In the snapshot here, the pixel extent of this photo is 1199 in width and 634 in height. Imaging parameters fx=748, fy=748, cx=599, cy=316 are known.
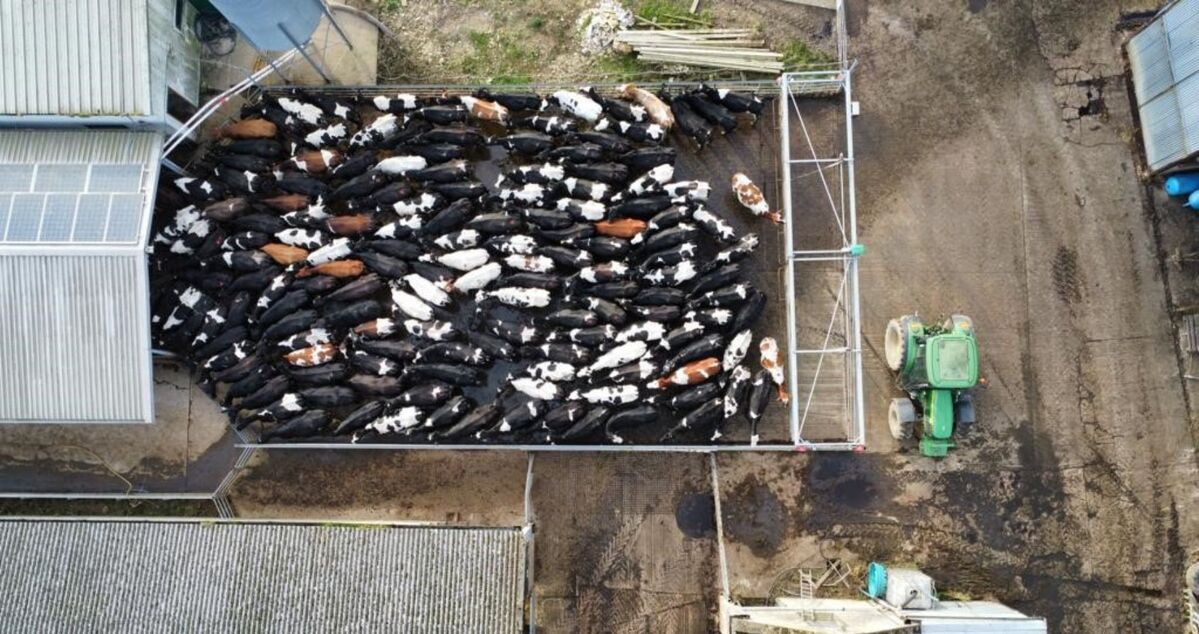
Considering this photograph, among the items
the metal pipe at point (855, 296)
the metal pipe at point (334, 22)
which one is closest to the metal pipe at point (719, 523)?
A: the metal pipe at point (855, 296)

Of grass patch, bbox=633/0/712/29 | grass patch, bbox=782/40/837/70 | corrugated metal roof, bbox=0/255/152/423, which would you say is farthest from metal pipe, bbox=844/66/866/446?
corrugated metal roof, bbox=0/255/152/423

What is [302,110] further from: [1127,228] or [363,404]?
[1127,228]

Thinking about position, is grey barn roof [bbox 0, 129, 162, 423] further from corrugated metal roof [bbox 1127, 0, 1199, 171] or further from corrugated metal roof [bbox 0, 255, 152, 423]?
corrugated metal roof [bbox 1127, 0, 1199, 171]

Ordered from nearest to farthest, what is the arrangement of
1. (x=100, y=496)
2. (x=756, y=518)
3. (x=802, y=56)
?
(x=756, y=518)
(x=100, y=496)
(x=802, y=56)

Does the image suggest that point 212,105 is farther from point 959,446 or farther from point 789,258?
point 959,446

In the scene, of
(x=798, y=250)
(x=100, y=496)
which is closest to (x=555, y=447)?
(x=798, y=250)

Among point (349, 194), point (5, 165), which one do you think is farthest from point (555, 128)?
point (5, 165)

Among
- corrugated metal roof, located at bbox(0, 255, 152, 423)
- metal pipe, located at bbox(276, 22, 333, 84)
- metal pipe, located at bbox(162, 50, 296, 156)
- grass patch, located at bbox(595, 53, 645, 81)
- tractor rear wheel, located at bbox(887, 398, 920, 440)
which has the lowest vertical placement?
tractor rear wheel, located at bbox(887, 398, 920, 440)
